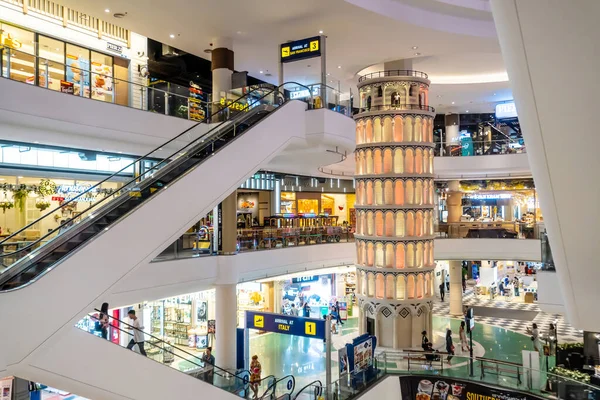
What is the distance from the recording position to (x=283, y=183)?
2514 cm

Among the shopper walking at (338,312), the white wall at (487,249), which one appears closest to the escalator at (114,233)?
the shopper walking at (338,312)

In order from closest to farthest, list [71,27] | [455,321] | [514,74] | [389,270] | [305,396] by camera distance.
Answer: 1. [514,74]
2. [305,396]
3. [71,27]
4. [389,270]
5. [455,321]

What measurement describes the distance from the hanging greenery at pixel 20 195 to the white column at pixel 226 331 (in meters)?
6.14

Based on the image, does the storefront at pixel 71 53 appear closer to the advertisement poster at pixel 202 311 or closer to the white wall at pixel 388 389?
the advertisement poster at pixel 202 311

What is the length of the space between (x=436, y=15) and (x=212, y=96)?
723 centimetres

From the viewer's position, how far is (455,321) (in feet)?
73.9

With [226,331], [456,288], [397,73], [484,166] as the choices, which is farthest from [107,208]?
[456,288]

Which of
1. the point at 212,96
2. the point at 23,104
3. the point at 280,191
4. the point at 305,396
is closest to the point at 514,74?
the point at 23,104

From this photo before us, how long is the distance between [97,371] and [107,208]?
2.69 m

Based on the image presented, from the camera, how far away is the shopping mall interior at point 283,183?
14.7 feet

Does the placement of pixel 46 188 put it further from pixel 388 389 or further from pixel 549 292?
pixel 549 292

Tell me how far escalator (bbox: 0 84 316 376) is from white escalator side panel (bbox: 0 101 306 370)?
0.04ft

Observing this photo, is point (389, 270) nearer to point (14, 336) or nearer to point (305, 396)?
point (305, 396)

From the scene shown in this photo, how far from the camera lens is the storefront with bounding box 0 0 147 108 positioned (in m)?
9.99
